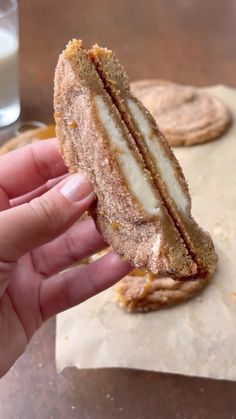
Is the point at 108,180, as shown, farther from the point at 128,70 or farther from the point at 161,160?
the point at 128,70

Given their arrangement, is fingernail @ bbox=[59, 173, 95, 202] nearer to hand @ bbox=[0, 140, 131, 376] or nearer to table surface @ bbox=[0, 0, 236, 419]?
hand @ bbox=[0, 140, 131, 376]

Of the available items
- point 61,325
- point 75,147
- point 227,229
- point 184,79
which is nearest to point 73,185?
point 75,147

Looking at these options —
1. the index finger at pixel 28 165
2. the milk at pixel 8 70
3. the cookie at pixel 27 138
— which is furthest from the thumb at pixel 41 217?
the milk at pixel 8 70

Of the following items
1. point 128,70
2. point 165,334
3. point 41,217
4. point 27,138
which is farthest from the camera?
point 128,70

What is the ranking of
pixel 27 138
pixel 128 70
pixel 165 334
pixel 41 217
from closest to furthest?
pixel 41 217 → pixel 165 334 → pixel 27 138 → pixel 128 70

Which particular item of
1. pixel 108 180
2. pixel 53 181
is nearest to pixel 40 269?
pixel 53 181

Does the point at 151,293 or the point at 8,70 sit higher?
the point at 8,70

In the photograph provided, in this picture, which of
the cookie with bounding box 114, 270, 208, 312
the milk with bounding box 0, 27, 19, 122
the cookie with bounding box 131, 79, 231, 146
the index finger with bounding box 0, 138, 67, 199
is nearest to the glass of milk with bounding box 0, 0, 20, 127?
the milk with bounding box 0, 27, 19, 122
